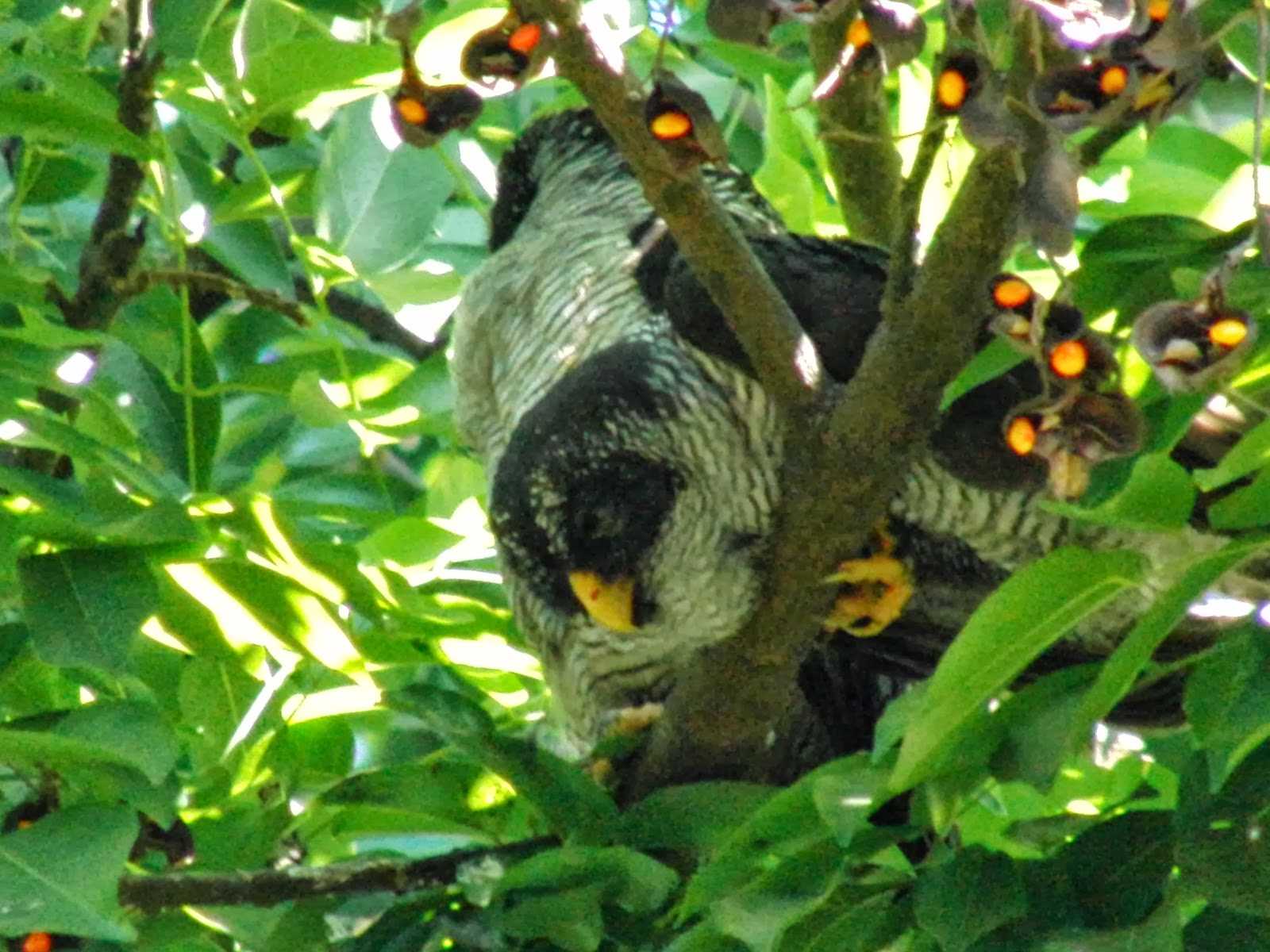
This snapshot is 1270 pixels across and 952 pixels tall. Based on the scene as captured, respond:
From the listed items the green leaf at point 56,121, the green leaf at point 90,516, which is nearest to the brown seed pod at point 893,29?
the green leaf at point 90,516

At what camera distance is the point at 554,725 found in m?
3.20

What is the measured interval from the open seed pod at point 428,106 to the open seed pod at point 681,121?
16 cm

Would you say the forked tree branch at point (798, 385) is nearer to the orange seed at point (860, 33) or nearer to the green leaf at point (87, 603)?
the orange seed at point (860, 33)

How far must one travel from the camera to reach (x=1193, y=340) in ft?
4.46

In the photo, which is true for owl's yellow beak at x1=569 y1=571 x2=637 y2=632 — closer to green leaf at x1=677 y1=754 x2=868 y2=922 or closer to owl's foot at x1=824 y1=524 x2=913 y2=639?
owl's foot at x1=824 y1=524 x2=913 y2=639

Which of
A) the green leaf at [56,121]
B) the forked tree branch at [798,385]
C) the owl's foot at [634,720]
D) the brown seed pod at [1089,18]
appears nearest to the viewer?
the brown seed pod at [1089,18]

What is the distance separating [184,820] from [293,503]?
437mm

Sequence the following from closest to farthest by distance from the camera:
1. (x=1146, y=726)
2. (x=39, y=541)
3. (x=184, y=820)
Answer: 1. (x=39, y=541)
2. (x=184, y=820)
3. (x=1146, y=726)

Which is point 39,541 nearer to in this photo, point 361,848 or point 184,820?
point 184,820

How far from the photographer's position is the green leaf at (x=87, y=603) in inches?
77.6

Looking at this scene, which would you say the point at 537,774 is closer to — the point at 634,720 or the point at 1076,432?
the point at 634,720

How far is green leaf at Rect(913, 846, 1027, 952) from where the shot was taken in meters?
1.66

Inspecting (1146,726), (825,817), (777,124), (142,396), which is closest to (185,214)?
(142,396)

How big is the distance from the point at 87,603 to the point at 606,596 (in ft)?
2.51
